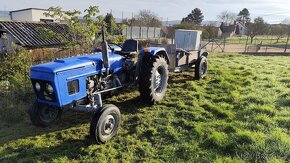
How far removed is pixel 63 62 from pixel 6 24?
32.7ft

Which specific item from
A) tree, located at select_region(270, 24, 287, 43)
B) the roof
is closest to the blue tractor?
the roof

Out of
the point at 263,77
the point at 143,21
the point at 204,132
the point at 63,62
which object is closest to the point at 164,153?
the point at 204,132

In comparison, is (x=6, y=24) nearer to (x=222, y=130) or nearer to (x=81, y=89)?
(x=81, y=89)

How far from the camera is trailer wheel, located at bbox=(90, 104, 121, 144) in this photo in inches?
144

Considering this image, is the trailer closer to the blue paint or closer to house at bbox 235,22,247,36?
the blue paint

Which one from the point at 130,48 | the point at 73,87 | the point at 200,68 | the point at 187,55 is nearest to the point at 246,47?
the point at 200,68

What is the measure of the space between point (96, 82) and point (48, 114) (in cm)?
109

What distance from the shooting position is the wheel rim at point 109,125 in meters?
3.84

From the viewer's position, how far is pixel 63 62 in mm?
3855

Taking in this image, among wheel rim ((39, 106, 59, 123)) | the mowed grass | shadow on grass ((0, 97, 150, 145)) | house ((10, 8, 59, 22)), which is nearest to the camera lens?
the mowed grass

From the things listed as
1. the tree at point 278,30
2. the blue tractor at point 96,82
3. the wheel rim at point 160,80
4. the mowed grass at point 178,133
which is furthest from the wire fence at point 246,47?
the blue tractor at point 96,82

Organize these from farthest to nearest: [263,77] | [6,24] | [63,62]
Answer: [6,24], [263,77], [63,62]

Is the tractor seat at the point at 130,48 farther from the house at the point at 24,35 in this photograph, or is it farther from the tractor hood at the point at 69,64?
the house at the point at 24,35

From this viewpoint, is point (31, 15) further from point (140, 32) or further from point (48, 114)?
point (48, 114)
